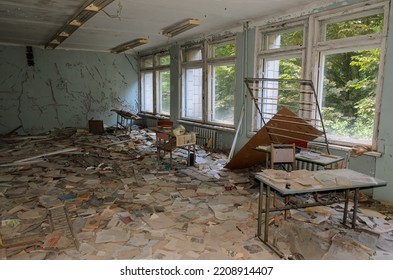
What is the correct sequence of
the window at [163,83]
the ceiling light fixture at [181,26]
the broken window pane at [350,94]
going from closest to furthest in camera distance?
1. the broken window pane at [350,94]
2. the ceiling light fixture at [181,26]
3. the window at [163,83]

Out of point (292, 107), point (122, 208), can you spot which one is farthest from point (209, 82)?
point (122, 208)

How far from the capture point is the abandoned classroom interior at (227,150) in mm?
3131

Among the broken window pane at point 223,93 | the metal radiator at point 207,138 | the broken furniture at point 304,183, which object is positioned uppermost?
the broken window pane at point 223,93

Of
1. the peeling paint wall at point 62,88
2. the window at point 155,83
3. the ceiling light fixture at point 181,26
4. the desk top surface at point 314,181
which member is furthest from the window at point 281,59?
the peeling paint wall at point 62,88

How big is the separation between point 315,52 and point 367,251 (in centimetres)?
331

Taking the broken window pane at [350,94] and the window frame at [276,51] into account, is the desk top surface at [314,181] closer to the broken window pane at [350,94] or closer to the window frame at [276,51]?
A: the broken window pane at [350,94]

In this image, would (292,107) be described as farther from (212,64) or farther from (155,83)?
(155,83)

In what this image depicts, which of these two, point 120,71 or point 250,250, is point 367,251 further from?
point 120,71

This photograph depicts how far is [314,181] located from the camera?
3059mm

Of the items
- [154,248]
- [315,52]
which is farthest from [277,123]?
[154,248]

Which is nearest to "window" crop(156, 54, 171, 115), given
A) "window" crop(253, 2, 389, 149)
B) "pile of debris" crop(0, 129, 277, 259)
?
"pile of debris" crop(0, 129, 277, 259)

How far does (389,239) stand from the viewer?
125 inches

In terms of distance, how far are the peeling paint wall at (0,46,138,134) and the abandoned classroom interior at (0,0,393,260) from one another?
507 mm

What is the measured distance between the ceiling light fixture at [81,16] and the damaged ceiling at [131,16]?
9 centimetres
